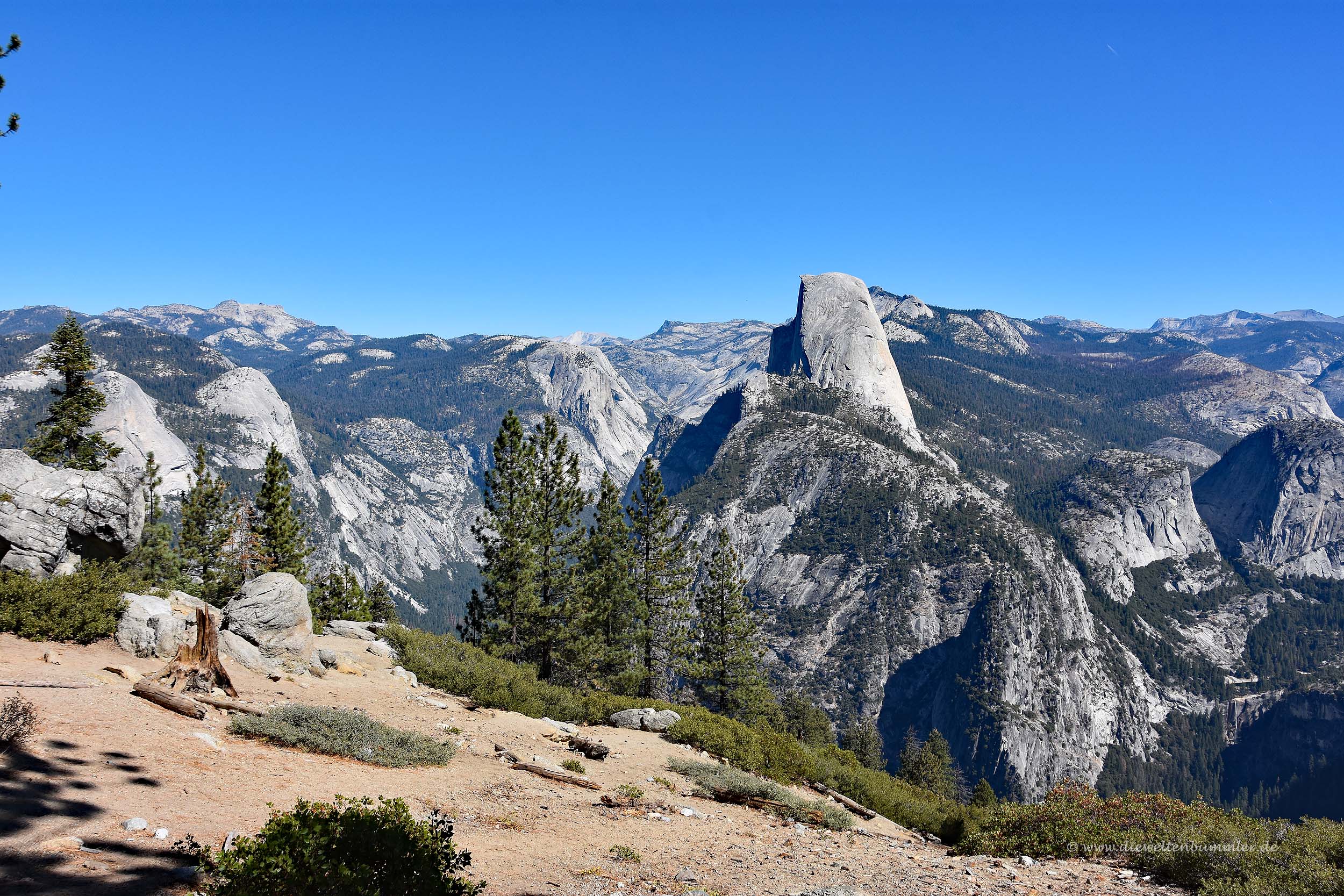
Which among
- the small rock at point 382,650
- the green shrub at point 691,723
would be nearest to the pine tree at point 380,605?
the small rock at point 382,650

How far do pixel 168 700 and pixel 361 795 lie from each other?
17.3 ft

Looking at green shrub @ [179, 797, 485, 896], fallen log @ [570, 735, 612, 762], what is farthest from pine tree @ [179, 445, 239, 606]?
green shrub @ [179, 797, 485, 896]

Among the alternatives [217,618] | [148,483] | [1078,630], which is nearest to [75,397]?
[148,483]

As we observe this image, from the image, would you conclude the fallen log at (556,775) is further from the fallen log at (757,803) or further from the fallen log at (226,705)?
the fallen log at (226,705)

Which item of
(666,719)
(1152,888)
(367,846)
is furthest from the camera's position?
(666,719)

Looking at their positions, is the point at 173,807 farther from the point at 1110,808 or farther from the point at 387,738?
the point at 1110,808

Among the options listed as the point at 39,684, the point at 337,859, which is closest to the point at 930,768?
the point at 39,684

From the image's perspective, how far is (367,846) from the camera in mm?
5887

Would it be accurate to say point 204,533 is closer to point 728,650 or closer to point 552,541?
point 552,541

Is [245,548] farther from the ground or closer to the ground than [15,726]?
closer to the ground

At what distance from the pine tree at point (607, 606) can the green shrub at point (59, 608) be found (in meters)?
24.4

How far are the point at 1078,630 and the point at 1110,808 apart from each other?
697ft

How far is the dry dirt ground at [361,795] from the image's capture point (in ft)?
24.8

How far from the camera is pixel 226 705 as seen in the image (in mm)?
14359
